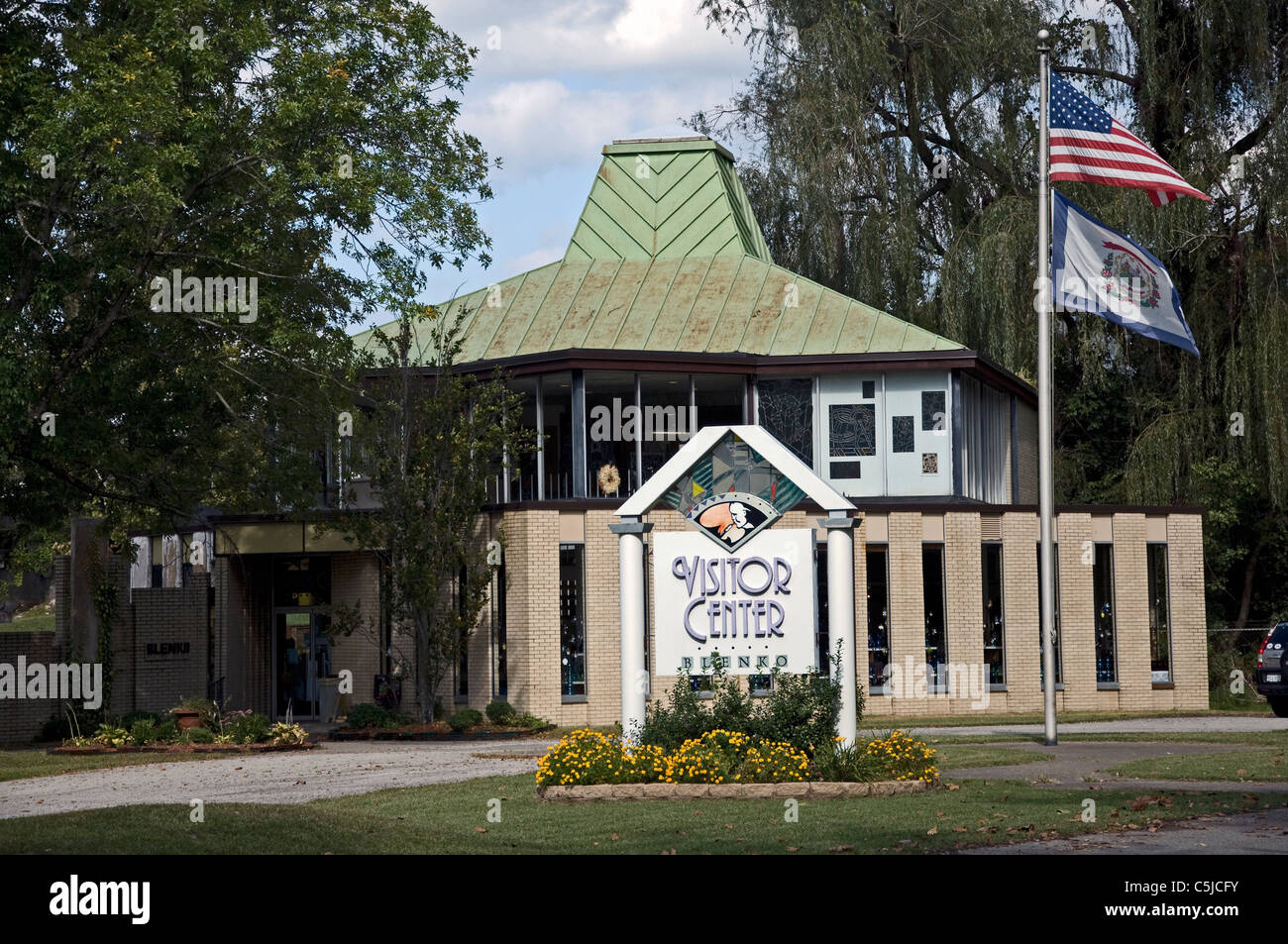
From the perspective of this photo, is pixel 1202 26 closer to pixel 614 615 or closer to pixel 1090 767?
pixel 614 615

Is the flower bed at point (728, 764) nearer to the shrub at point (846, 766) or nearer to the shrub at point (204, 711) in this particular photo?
the shrub at point (846, 766)

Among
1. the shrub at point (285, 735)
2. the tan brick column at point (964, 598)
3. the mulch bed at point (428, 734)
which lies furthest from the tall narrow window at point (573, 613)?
the tan brick column at point (964, 598)

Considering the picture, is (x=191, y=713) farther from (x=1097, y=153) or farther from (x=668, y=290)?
(x=1097, y=153)

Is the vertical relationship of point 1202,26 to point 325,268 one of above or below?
above

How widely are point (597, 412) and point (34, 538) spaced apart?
11393 millimetres

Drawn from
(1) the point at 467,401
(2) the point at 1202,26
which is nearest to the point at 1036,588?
(1) the point at 467,401

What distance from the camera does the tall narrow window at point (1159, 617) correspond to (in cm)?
3059

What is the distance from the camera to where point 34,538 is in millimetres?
27844

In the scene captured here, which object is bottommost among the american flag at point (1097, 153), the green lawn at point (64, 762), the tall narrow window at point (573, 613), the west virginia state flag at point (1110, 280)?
the green lawn at point (64, 762)

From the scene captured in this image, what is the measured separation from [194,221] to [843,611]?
44.9 ft

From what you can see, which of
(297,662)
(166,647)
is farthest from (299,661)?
(166,647)

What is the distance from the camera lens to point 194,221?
79.2ft

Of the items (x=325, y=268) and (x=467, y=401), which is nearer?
(x=325, y=268)

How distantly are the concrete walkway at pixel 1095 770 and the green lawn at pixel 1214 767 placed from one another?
0.89 ft
